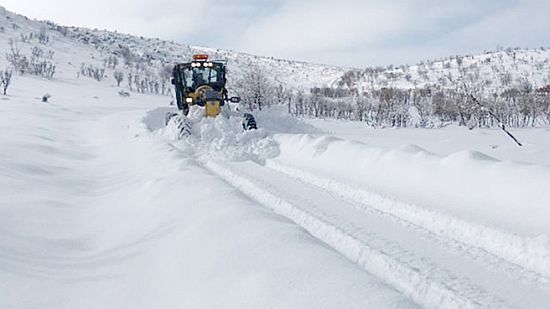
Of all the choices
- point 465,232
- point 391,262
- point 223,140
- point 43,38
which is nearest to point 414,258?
point 391,262

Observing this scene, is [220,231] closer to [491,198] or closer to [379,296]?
[379,296]

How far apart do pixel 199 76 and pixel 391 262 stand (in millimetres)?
11708

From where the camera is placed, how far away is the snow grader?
43.7 ft

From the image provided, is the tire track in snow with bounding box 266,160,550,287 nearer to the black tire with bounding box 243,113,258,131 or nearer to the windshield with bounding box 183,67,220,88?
the black tire with bounding box 243,113,258,131

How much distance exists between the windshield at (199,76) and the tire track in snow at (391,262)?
9260 millimetres

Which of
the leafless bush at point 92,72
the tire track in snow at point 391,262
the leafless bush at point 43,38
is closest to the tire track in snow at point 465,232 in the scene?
the tire track in snow at point 391,262

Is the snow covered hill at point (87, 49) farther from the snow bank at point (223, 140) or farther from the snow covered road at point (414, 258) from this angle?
the snow covered road at point (414, 258)

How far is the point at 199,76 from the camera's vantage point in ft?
48.2

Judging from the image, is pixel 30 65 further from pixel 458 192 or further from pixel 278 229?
pixel 278 229

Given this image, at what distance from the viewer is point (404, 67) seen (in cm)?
8262

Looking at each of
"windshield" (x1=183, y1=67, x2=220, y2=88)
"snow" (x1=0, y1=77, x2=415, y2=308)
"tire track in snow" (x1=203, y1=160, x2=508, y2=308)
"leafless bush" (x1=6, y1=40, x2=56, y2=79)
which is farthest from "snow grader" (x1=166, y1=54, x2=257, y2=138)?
"leafless bush" (x1=6, y1=40, x2=56, y2=79)

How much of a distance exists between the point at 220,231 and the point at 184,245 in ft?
1.18

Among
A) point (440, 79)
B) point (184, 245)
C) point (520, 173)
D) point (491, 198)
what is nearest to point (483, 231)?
point (491, 198)

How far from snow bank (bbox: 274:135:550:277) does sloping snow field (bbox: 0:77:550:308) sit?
0.7 inches
